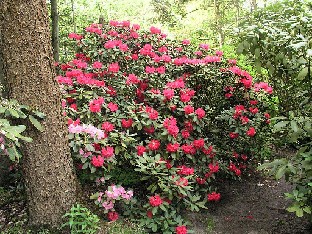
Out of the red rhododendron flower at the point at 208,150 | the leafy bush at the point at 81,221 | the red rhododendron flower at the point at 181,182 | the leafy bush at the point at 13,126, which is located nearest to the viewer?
the leafy bush at the point at 13,126

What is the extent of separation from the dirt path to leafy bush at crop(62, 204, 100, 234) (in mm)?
1284

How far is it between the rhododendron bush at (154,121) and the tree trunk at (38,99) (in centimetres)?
23

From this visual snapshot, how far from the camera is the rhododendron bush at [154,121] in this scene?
3740mm

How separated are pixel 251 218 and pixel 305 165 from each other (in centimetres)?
158

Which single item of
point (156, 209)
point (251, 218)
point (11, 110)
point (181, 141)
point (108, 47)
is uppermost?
point (108, 47)

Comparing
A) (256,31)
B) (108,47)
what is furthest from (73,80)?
(256,31)

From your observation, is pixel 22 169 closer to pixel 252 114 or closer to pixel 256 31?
pixel 256 31

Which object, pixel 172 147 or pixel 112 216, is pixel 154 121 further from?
pixel 112 216

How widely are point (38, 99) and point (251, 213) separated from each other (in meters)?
2.97

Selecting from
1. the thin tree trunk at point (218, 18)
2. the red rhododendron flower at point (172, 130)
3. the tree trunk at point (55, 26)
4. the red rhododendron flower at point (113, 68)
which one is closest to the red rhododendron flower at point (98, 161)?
the red rhododendron flower at point (172, 130)

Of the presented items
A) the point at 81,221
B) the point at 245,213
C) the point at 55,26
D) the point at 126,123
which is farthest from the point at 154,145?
the point at 55,26

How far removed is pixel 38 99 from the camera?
11.0 ft

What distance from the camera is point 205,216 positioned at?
446 centimetres

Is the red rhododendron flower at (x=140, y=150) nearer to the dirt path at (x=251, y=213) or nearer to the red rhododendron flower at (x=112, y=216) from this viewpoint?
the red rhododendron flower at (x=112, y=216)
